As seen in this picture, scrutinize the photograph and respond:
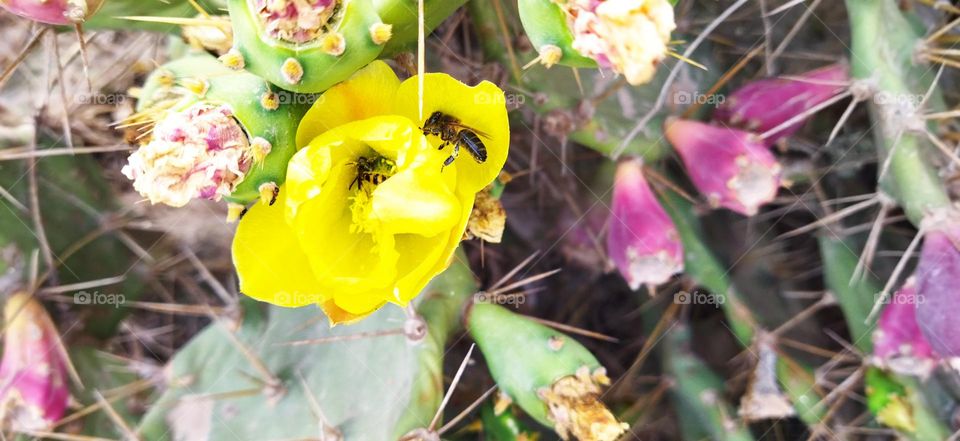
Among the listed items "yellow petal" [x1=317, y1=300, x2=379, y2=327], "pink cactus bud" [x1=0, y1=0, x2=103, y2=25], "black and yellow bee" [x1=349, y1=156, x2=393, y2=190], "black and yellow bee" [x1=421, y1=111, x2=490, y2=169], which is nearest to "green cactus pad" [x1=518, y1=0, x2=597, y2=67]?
"black and yellow bee" [x1=421, y1=111, x2=490, y2=169]

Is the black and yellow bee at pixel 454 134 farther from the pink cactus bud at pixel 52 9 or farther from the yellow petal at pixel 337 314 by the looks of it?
the pink cactus bud at pixel 52 9

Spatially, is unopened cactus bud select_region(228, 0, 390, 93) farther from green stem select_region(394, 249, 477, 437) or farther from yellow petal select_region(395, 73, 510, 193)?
green stem select_region(394, 249, 477, 437)

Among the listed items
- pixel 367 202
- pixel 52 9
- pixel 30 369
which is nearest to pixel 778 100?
pixel 367 202

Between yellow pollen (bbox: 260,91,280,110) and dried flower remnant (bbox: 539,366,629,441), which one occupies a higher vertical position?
yellow pollen (bbox: 260,91,280,110)

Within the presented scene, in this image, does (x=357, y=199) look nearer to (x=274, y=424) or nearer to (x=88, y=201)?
(x=274, y=424)

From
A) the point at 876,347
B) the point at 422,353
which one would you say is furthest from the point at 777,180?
the point at 422,353

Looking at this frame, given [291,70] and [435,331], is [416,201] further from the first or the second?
[435,331]
